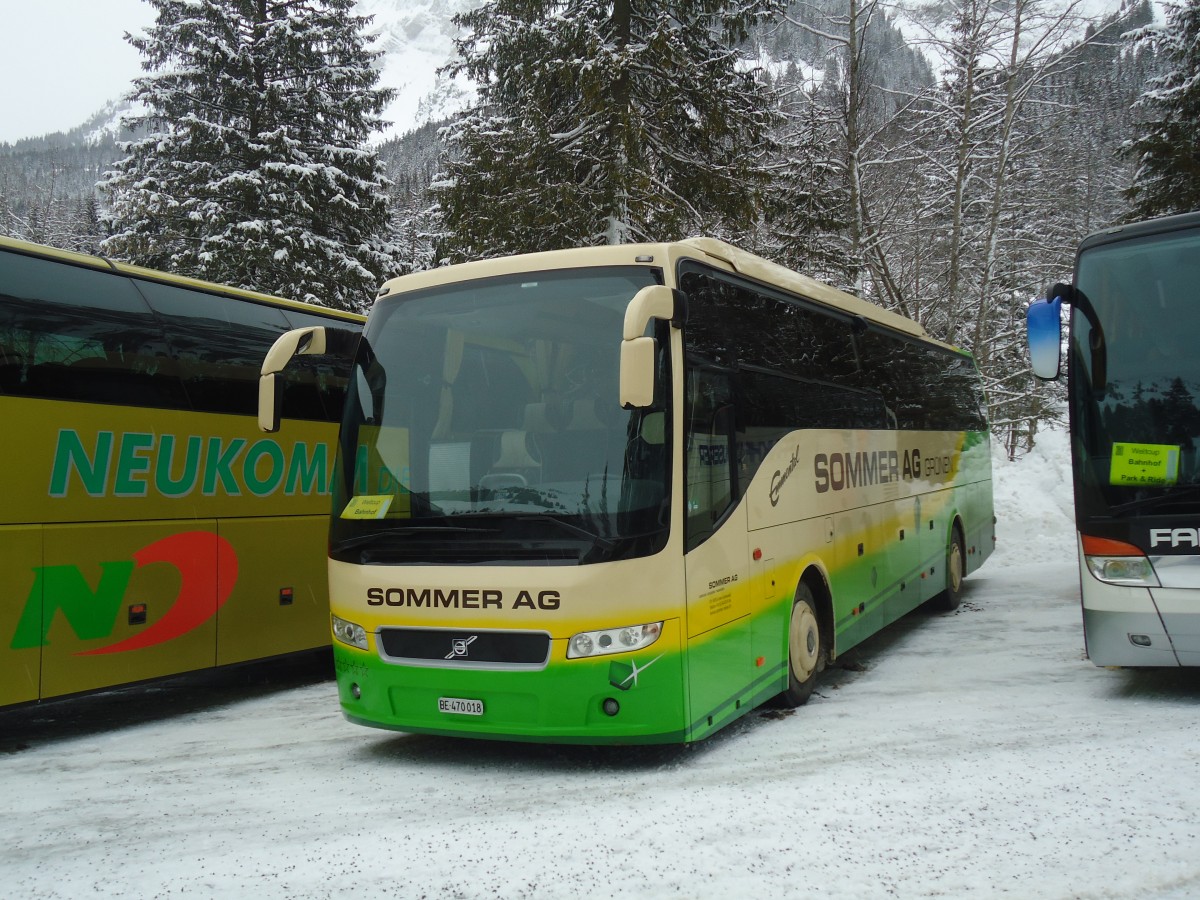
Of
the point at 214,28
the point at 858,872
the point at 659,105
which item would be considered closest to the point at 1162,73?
the point at 659,105

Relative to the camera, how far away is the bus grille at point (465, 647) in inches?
236

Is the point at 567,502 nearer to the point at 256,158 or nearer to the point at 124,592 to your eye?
the point at 124,592

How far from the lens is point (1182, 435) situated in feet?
22.7

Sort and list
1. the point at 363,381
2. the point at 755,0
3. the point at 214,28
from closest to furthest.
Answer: the point at 363,381 < the point at 755,0 < the point at 214,28

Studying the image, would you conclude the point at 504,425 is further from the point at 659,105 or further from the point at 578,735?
the point at 659,105

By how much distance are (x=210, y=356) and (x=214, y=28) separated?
19.3m

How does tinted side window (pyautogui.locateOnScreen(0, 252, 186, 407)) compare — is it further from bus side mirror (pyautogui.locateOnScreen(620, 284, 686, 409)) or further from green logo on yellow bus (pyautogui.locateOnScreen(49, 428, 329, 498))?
A: bus side mirror (pyautogui.locateOnScreen(620, 284, 686, 409))

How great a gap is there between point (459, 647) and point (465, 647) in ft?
0.14

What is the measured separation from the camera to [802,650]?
7.95m

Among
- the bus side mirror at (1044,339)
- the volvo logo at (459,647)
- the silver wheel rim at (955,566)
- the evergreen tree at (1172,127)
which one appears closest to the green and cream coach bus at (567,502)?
the volvo logo at (459,647)

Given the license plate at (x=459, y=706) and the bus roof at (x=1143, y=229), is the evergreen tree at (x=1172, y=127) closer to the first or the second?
the bus roof at (x=1143, y=229)

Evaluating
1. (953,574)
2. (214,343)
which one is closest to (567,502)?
(214,343)

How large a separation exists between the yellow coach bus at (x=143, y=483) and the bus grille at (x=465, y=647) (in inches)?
112

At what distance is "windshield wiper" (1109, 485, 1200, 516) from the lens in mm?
6862
